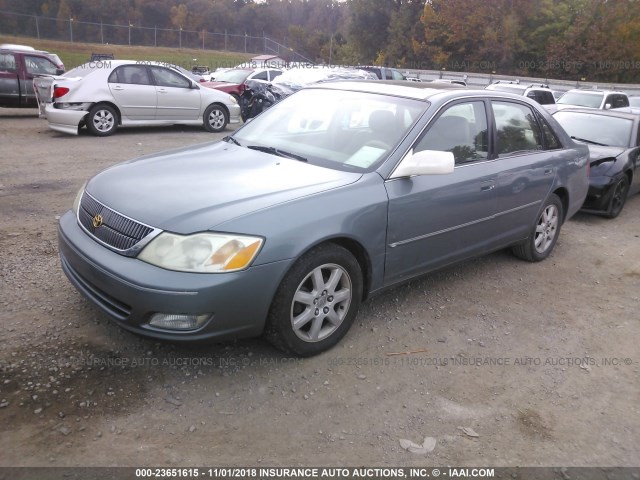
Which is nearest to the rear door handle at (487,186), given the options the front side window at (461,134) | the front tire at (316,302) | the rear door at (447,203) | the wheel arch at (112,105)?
the rear door at (447,203)

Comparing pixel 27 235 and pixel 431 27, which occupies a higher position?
pixel 431 27

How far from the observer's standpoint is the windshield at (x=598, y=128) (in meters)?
7.76

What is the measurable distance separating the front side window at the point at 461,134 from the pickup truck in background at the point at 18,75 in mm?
11595

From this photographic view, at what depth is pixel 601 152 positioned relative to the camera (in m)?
7.41

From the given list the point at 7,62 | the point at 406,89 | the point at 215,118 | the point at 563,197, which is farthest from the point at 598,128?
the point at 7,62

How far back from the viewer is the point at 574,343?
3797mm

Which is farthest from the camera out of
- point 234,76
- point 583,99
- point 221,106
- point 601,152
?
point 234,76

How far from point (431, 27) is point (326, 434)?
50.6 metres

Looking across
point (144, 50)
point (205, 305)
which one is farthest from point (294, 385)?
point (144, 50)

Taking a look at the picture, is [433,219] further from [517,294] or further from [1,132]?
[1,132]

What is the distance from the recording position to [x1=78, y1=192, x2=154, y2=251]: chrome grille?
9.38 ft

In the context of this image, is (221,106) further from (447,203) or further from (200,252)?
(200,252)

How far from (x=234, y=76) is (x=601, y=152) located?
42.9 feet

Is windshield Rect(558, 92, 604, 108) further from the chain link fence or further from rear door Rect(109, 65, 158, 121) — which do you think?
the chain link fence
